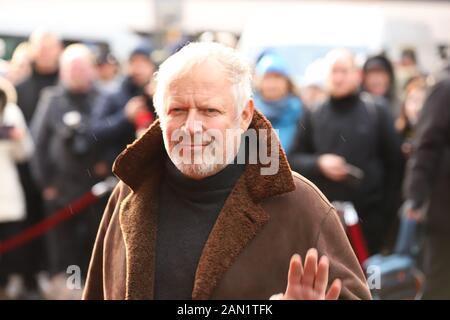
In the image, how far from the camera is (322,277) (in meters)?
1.77

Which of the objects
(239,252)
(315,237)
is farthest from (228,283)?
(315,237)

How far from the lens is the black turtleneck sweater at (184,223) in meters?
1.97

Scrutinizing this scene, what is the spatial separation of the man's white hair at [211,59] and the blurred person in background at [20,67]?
13.4ft

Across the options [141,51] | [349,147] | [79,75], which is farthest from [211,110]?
[79,75]

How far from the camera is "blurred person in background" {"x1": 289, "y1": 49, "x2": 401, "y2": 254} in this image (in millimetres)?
3791

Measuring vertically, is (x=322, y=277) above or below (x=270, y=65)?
below

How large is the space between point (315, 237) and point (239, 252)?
0.48 ft

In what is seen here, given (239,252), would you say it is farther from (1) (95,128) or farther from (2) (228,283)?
(1) (95,128)

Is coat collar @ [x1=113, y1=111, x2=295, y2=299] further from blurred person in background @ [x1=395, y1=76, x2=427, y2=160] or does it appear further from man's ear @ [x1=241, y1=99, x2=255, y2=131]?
blurred person in background @ [x1=395, y1=76, x2=427, y2=160]

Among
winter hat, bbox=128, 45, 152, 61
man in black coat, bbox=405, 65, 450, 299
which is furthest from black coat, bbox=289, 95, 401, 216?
winter hat, bbox=128, 45, 152, 61

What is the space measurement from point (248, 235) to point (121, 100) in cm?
235

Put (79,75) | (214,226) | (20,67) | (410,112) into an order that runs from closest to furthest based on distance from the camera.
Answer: (214,226), (79,75), (410,112), (20,67)

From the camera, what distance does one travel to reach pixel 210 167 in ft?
6.38

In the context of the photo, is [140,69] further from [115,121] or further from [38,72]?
[38,72]
